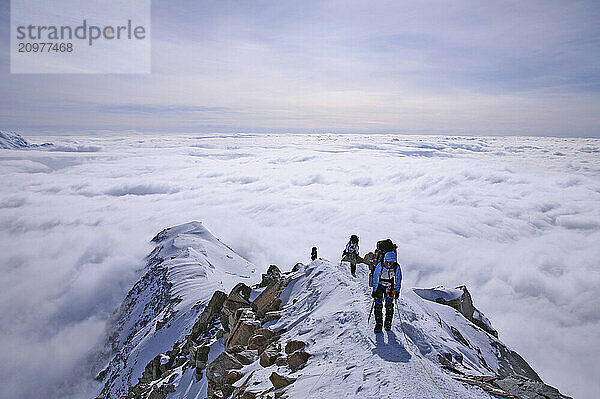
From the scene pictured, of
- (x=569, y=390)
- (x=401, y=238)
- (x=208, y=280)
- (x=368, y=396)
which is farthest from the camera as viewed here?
(x=401, y=238)

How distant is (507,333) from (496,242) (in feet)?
299

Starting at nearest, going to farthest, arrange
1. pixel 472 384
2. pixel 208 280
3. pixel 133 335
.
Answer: pixel 472 384 < pixel 133 335 < pixel 208 280

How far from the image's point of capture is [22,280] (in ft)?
392

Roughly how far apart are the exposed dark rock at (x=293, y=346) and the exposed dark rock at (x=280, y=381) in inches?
63.4

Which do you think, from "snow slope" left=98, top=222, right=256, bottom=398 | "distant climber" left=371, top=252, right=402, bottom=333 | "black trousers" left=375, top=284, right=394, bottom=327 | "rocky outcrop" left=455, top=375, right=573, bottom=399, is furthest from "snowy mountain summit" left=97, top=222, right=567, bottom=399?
"snow slope" left=98, top=222, right=256, bottom=398

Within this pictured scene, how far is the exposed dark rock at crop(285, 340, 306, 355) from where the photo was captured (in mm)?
10540

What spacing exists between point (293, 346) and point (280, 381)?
186 centimetres

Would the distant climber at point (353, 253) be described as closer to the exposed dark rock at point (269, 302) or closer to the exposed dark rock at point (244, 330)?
the exposed dark rock at point (269, 302)

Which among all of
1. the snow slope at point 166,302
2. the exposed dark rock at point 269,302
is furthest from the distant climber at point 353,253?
the snow slope at point 166,302

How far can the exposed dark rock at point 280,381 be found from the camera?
28.8 feet

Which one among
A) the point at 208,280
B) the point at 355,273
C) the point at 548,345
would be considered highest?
the point at 355,273

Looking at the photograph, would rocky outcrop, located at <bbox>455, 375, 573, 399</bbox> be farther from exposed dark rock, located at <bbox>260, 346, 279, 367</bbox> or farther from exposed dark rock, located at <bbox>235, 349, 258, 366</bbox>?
exposed dark rock, located at <bbox>235, 349, 258, 366</bbox>

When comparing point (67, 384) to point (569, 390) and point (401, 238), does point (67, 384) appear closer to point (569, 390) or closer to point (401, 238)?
point (569, 390)

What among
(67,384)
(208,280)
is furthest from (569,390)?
(67,384)
